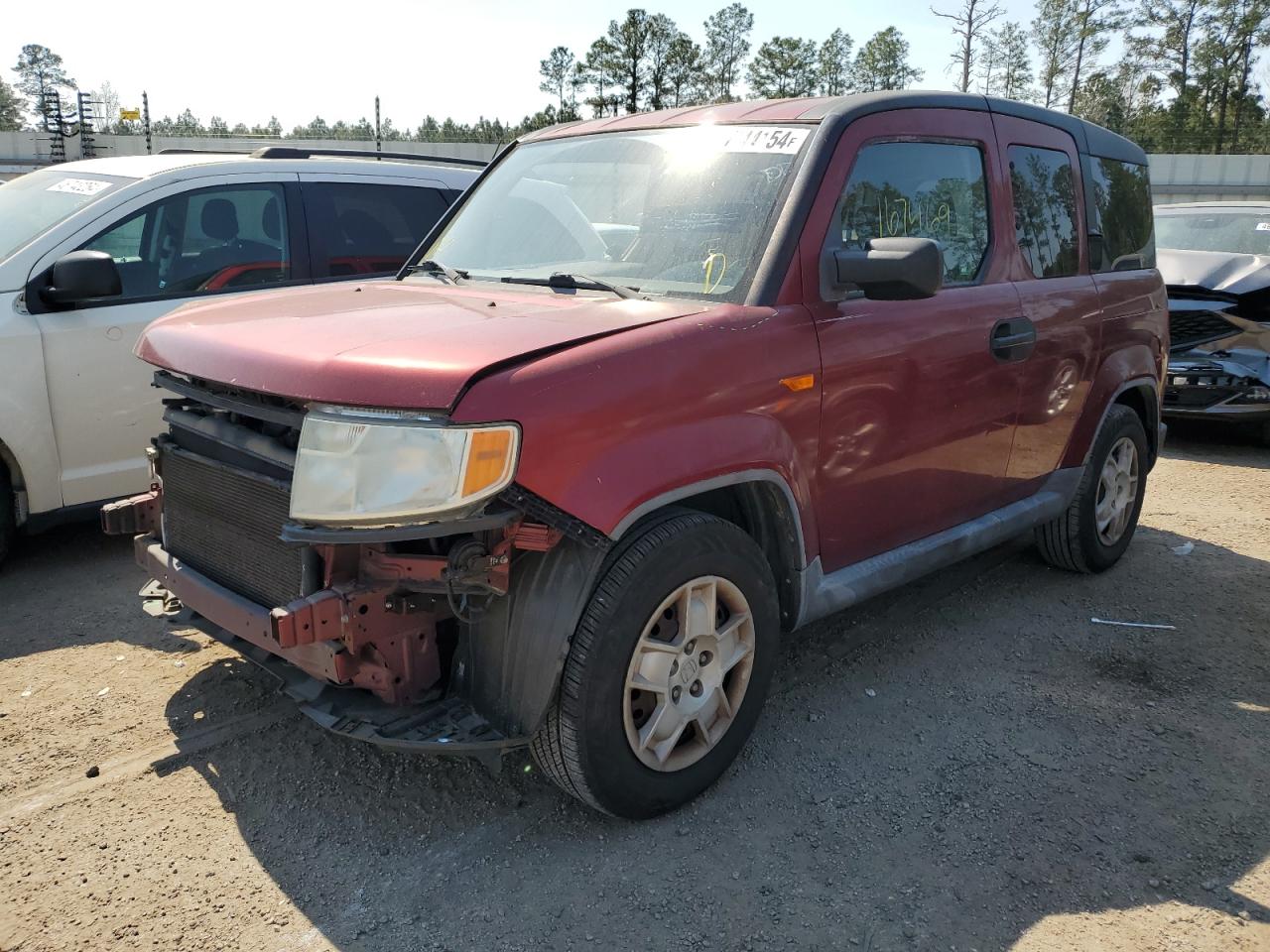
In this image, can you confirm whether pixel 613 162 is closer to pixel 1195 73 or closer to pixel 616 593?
pixel 616 593

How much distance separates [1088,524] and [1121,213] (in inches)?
61.6

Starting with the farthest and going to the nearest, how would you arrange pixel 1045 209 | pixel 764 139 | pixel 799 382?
pixel 1045 209
pixel 764 139
pixel 799 382

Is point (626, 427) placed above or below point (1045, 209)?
below

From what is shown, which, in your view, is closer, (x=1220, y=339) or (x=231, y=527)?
(x=231, y=527)

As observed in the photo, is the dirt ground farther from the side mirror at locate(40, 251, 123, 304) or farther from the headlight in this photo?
the side mirror at locate(40, 251, 123, 304)

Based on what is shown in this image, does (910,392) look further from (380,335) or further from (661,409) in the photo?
(380,335)

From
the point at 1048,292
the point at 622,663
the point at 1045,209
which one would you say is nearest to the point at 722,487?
the point at 622,663

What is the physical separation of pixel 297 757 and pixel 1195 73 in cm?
6680

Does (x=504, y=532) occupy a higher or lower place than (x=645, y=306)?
lower

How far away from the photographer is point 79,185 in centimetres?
523

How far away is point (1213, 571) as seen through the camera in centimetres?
537

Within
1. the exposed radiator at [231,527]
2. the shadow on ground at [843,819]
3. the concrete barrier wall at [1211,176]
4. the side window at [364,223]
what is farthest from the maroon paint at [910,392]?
the concrete barrier wall at [1211,176]

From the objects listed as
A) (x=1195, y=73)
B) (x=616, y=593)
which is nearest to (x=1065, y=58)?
(x=1195, y=73)

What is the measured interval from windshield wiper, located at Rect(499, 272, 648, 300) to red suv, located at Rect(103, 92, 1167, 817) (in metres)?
0.01
